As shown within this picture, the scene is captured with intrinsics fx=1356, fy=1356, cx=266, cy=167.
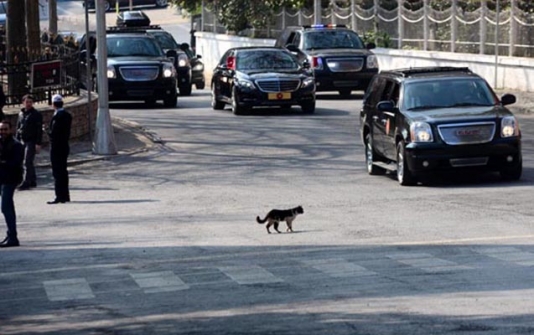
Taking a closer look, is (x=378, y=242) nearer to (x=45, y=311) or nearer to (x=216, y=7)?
(x=45, y=311)

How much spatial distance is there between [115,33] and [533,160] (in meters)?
17.3

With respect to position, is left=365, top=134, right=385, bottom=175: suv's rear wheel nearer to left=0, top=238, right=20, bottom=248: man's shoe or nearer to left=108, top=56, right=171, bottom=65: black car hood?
left=0, top=238, right=20, bottom=248: man's shoe

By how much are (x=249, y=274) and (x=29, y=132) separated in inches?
391

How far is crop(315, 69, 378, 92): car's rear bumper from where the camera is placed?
1537 inches

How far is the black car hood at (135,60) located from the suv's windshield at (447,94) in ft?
49.4

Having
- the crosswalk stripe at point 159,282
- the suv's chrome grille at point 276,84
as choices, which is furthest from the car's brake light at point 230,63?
the crosswalk stripe at point 159,282

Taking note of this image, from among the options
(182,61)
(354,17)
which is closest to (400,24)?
(354,17)

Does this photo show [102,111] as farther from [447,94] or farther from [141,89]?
[141,89]

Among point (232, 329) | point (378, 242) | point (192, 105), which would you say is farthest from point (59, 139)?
point (192, 105)

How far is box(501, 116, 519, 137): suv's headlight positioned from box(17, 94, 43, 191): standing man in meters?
7.53

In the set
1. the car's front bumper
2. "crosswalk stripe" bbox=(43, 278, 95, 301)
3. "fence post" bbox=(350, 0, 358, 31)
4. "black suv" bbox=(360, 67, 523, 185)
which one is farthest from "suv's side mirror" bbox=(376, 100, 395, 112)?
"fence post" bbox=(350, 0, 358, 31)

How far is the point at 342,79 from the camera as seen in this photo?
39.2 m

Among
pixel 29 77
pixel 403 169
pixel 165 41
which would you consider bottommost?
pixel 403 169

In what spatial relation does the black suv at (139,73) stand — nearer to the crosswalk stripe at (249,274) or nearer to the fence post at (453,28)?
the fence post at (453,28)
